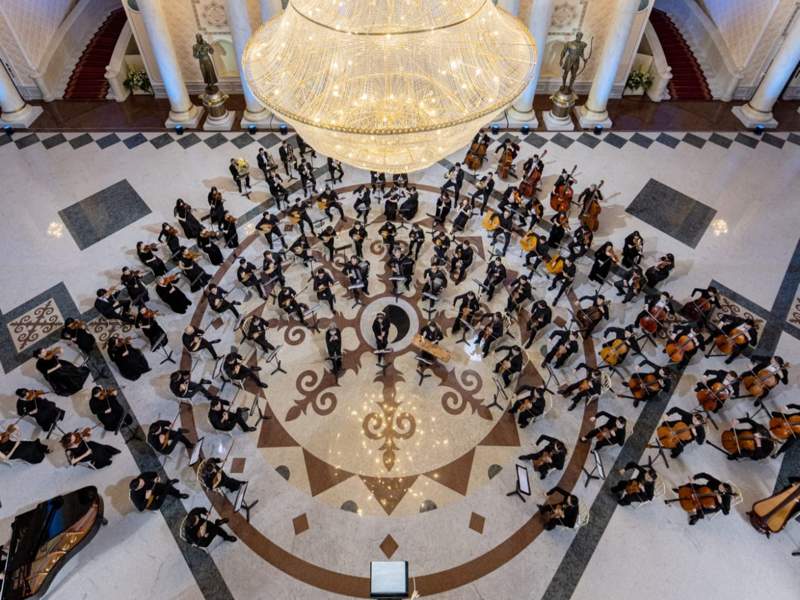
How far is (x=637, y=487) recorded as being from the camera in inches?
258

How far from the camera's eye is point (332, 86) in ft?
9.16

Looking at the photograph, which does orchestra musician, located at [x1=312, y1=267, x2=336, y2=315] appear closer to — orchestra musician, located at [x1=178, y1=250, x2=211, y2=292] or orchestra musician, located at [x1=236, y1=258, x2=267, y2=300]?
orchestra musician, located at [x1=236, y1=258, x2=267, y2=300]

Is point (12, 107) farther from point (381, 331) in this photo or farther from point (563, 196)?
point (563, 196)

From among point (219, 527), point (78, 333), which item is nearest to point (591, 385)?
point (219, 527)

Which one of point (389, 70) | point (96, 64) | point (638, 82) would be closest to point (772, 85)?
point (638, 82)

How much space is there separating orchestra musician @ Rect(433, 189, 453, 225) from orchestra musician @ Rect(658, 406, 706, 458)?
5490 millimetres

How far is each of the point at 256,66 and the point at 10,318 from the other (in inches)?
339

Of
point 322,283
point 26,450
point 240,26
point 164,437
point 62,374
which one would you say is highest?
point 240,26

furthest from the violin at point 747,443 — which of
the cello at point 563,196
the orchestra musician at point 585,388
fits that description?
the cello at point 563,196

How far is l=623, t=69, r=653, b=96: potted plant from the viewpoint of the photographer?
13.7 meters

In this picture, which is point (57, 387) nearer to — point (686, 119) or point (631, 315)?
point (631, 315)

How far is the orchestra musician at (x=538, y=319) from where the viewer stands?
26.6 feet

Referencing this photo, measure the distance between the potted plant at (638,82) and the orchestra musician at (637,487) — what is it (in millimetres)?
11346

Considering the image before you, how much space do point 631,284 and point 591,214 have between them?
1952 millimetres
